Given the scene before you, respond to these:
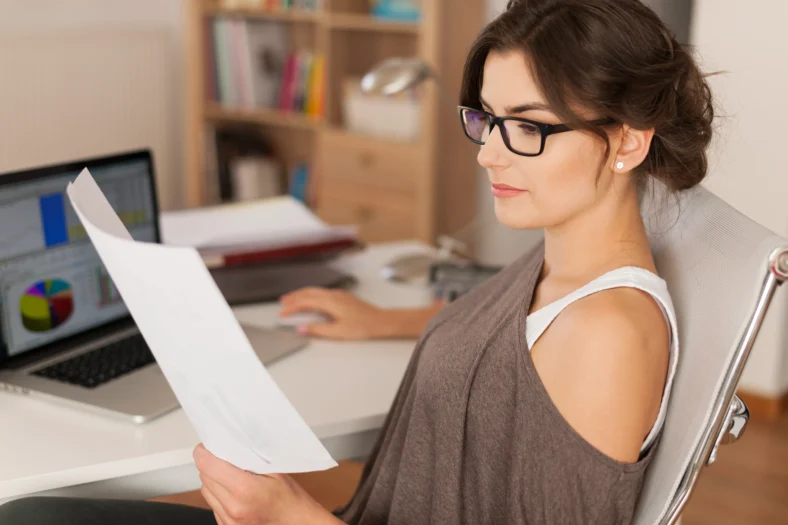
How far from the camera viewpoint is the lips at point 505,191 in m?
1.13

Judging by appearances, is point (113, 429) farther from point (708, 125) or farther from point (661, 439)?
point (708, 125)

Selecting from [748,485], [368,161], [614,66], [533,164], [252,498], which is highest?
[614,66]

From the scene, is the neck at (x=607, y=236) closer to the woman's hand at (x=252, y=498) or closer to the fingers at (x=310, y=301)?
the woman's hand at (x=252, y=498)

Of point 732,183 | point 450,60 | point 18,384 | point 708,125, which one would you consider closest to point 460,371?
point 708,125

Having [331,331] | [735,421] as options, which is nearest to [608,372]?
[735,421]

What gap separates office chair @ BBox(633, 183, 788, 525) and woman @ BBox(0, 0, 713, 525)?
2cm

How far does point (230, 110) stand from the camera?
4191mm

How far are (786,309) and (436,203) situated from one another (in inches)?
49.4

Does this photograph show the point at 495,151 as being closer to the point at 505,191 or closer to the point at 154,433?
the point at 505,191

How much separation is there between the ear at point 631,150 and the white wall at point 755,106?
1.69 m

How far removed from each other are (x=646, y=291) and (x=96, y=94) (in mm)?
3459

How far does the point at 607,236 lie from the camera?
1134 mm

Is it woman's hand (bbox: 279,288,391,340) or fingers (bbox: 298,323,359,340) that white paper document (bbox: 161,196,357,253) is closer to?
woman's hand (bbox: 279,288,391,340)

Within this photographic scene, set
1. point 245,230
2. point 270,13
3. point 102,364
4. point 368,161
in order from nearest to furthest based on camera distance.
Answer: point 102,364 < point 245,230 < point 368,161 < point 270,13
